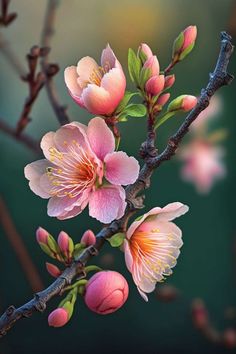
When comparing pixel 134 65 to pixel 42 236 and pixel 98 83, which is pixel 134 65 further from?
pixel 42 236

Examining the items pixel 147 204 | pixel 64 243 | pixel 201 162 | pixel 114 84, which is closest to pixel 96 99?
pixel 114 84

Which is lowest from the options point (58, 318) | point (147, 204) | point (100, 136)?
point (147, 204)

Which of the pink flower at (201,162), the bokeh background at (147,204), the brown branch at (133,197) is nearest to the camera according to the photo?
the brown branch at (133,197)

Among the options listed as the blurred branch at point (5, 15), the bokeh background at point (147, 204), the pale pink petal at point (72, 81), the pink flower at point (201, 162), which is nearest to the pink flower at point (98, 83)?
the pale pink petal at point (72, 81)

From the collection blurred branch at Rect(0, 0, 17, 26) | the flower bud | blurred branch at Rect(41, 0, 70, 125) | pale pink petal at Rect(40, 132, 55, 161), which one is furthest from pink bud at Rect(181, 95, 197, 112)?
blurred branch at Rect(0, 0, 17, 26)

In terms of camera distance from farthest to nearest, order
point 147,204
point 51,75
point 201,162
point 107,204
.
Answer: point 147,204 < point 201,162 < point 51,75 < point 107,204

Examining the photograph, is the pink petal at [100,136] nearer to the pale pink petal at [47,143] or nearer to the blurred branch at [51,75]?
the pale pink petal at [47,143]
